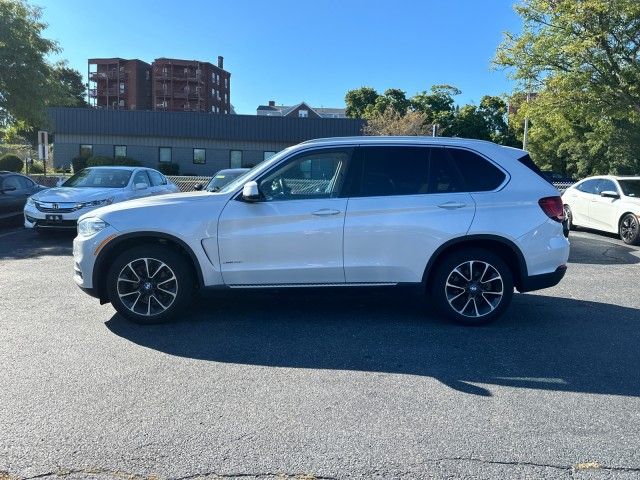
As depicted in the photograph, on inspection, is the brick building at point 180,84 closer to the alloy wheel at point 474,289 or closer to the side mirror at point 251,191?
the side mirror at point 251,191

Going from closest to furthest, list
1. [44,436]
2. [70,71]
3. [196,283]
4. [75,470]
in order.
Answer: [75,470] → [44,436] → [196,283] → [70,71]

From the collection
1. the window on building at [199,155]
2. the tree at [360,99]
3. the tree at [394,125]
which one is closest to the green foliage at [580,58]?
the tree at [394,125]

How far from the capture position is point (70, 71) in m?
87.3

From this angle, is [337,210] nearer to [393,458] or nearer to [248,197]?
[248,197]

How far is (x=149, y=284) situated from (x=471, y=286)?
318 cm

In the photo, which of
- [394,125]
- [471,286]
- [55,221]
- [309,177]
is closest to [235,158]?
[394,125]

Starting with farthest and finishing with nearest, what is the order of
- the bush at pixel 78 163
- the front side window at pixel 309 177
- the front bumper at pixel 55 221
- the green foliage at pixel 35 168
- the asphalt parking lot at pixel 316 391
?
1. the green foliage at pixel 35 168
2. the bush at pixel 78 163
3. the front bumper at pixel 55 221
4. the front side window at pixel 309 177
5. the asphalt parking lot at pixel 316 391

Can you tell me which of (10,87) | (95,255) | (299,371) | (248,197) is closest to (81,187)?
(10,87)

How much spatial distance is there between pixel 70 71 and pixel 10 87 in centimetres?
8015

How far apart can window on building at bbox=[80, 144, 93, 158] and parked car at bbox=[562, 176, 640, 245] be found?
34.0 metres

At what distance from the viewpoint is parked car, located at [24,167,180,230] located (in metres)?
11.4

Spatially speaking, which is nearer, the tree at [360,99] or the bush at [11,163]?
the bush at [11,163]

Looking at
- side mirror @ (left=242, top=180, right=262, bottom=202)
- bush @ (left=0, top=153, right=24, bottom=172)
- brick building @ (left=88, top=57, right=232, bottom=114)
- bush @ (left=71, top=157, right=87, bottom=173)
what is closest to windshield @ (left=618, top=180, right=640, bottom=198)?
side mirror @ (left=242, top=180, right=262, bottom=202)

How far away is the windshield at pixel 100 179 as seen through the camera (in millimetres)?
12594
